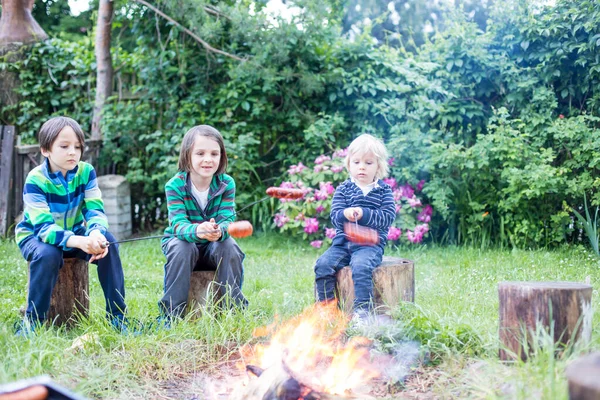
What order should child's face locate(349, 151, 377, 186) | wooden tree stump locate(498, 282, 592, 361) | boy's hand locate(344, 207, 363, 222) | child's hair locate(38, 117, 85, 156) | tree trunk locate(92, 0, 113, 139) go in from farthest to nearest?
tree trunk locate(92, 0, 113, 139) → child's face locate(349, 151, 377, 186) → boy's hand locate(344, 207, 363, 222) → child's hair locate(38, 117, 85, 156) → wooden tree stump locate(498, 282, 592, 361)

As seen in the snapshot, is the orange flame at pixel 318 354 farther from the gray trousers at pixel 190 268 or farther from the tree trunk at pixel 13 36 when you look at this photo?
the tree trunk at pixel 13 36

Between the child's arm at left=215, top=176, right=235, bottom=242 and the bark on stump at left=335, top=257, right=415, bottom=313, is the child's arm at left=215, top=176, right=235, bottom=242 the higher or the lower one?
the higher one

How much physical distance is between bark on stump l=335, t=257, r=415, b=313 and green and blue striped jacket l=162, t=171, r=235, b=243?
78cm

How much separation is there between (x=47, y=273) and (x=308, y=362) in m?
1.52

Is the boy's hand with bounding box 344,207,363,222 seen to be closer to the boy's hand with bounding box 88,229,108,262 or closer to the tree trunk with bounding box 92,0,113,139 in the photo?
the boy's hand with bounding box 88,229,108,262

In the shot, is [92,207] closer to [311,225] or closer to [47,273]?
[47,273]

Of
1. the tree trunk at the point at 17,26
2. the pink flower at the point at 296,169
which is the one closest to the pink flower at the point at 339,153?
the pink flower at the point at 296,169

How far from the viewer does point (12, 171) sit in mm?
6879

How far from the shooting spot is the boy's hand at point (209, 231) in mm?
3239

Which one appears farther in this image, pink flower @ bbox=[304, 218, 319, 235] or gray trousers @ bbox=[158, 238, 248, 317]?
pink flower @ bbox=[304, 218, 319, 235]

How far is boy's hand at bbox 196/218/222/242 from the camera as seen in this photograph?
3239 millimetres

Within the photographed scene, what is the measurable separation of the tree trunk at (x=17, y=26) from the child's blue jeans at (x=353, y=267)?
21.1 feet

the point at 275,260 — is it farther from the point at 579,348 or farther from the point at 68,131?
the point at 579,348

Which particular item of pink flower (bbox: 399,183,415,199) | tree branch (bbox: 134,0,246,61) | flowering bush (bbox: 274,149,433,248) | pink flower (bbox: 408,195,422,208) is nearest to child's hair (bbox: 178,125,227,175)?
flowering bush (bbox: 274,149,433,248)
